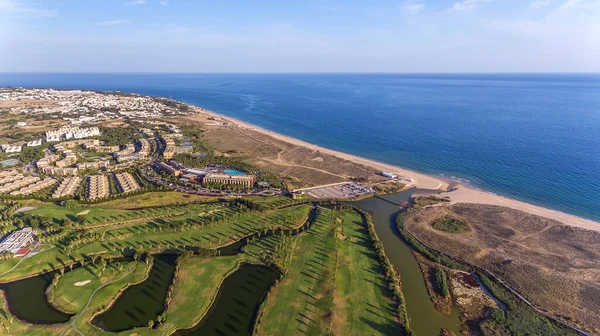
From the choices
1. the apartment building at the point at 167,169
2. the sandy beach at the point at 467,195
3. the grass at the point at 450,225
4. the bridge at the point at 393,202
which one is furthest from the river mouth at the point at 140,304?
the sandy beach at the point at 467,195

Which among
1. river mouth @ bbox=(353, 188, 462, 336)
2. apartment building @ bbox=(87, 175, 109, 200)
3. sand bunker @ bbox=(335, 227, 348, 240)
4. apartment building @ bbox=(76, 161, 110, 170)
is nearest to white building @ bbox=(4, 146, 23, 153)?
apartment building @ bbox=(76, 161, 110, 170)

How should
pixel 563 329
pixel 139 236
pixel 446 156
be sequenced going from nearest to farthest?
pixel 563 329, pixel 139 236, pixel 446 156

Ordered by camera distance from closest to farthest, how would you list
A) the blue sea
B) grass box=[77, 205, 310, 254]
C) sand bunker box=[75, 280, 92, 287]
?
sand bunker box=[75, 280, 92, 287] → grass box=[77, 205, 310, 254] → the blue sea

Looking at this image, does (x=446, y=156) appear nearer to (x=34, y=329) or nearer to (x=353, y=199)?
(x=353, y=199)

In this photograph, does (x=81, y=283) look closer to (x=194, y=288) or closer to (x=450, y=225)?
(x=194, y=288)

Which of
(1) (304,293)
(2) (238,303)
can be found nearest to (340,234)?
(1) (304,293)

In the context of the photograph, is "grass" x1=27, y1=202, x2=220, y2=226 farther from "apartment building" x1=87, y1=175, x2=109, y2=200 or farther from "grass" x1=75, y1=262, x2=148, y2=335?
"grass" x1=75, y1=262, x2=148, y2=335

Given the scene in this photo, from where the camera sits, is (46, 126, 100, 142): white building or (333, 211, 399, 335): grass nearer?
(333, 211, 399, 335): grass

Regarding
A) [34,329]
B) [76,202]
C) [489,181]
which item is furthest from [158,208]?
[489,181]
